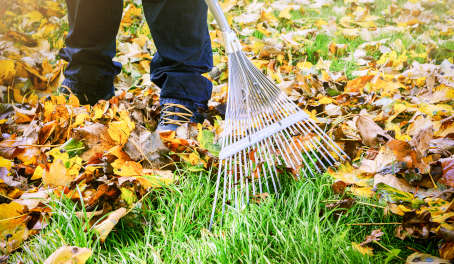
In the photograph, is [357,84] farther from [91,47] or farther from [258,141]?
[91,47]

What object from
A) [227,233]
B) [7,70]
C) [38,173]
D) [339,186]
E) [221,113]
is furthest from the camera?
[7,70]

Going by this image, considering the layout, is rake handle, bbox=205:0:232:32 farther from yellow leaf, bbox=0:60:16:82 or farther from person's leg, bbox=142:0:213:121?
yellow leaf, bbox=0:60:16:82

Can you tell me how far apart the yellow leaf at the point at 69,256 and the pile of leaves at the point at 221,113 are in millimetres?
101

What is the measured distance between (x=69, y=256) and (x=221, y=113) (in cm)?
109

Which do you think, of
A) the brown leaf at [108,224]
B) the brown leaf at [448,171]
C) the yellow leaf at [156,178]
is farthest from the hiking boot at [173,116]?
the brown leaf at [448,171]

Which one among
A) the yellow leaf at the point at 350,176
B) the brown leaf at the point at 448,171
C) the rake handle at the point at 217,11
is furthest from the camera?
the rake handle at the point at 217,11

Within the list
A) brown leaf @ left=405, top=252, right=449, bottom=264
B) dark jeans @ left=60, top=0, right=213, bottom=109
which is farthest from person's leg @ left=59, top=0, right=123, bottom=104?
brown leaf @ left=405, top=252, right=449, bottom=264

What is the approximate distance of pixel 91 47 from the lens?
184cm

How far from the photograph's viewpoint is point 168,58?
1637 millimetres

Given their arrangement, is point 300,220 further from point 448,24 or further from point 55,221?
point 448,24

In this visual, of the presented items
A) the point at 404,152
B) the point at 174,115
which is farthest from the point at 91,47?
the point at 404,152

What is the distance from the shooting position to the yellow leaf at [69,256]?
2.75ft

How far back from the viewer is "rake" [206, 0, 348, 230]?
116 centimetres

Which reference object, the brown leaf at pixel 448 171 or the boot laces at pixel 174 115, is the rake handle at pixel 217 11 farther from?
the brown leaf at pixel 448 171
